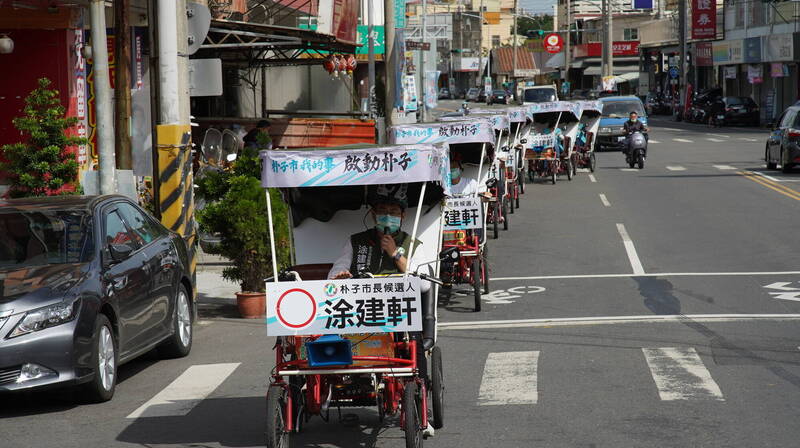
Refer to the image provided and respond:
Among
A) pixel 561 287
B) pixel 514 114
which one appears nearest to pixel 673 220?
pixel 514 114

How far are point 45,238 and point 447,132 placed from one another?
341 inches

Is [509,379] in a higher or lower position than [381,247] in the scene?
lower

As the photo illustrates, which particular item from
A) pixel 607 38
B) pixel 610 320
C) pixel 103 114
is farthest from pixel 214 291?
pixel 607 38

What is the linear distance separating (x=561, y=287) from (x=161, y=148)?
5456 millimetres

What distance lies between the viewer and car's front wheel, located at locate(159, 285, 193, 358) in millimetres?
11570

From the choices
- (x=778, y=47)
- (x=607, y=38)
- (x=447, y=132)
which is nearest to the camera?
(x=447, y=132)

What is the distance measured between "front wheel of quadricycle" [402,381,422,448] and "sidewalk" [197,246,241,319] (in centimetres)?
740

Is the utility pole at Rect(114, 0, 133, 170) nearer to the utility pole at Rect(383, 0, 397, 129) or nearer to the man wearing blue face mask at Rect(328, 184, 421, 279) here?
the man wearing blue face mask at Rect(328, 184, 421, 279)

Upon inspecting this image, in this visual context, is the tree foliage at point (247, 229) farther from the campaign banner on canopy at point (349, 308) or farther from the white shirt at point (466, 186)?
the campaign banner on canopy at point (349, 308)

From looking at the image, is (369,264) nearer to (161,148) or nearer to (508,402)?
(508,402)

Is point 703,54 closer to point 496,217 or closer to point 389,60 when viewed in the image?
point 389,60

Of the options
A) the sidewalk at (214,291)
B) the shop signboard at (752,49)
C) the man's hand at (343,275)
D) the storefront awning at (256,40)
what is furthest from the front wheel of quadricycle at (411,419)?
the shop signboard at (752,49)

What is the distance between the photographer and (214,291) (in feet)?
53.9

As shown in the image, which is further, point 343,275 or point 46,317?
point 46,317
